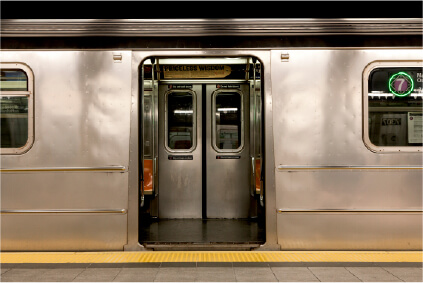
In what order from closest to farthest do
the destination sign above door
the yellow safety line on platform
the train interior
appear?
the yellow safety line on platform, the destination sign above door, the train interior

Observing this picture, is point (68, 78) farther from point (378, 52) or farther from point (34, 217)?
point (378, 52)

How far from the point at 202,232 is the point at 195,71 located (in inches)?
92.3

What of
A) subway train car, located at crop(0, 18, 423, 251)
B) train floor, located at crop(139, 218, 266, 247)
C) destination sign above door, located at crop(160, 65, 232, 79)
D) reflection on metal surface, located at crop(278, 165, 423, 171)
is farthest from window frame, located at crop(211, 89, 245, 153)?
reflection on metal surface, located at crop(278, 165, 423, 171)

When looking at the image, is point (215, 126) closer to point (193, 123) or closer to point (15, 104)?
point (193, 123)

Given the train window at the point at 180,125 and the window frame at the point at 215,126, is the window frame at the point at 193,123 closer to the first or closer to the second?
the train window at the point at 180,125

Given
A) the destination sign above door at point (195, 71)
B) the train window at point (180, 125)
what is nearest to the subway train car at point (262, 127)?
the destination sign above door at point (195, 71)

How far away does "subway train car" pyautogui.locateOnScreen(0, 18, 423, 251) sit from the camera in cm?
412

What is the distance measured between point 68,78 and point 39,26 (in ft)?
1.94

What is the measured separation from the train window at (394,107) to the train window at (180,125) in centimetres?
276

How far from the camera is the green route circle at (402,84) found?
13.8 ft

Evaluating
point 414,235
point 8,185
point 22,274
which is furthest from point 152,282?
point 414,235

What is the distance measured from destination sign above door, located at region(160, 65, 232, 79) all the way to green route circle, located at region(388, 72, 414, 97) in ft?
8.15

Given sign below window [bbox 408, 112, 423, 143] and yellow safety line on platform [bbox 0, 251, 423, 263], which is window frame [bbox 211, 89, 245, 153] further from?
sign below window [bbox 408, 112, 423, 143]

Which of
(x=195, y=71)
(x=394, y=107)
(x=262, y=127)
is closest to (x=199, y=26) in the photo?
(x=262, y=127)
